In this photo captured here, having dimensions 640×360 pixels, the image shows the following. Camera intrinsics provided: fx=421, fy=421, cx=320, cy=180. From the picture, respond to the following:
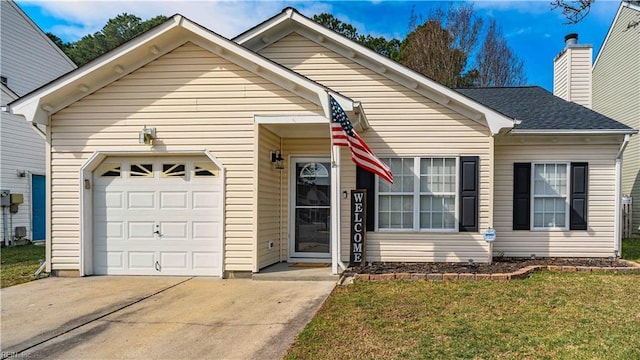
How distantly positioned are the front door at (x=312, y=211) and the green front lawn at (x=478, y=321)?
2.26 meters

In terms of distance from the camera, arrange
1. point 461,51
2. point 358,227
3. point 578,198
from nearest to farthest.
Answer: point 358,227 < point 578,198 < point 461,51

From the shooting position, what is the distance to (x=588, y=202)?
362 inches

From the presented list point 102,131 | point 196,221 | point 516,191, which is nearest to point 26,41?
point 102,131

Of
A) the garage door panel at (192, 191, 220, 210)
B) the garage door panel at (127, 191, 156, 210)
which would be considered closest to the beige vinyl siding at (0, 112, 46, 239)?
the garage door panel at (127, 191, 156, 210)

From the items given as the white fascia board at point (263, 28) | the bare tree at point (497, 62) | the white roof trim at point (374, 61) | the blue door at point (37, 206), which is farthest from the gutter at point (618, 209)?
the blue door at point (37, 206)

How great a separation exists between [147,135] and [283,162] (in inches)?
108

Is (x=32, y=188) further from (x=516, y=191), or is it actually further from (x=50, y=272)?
(x=516, y=191)

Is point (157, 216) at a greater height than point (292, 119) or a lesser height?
lesser

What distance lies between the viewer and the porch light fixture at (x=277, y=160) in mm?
8526

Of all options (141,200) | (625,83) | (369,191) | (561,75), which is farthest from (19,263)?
(625,83)

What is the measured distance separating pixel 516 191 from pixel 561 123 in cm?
183

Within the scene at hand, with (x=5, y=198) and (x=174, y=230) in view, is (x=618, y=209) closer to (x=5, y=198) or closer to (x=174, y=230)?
(x=174, y=230)

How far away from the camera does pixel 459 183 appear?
8547 millimetres

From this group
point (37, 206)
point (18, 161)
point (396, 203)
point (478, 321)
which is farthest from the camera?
point (37, 206)
